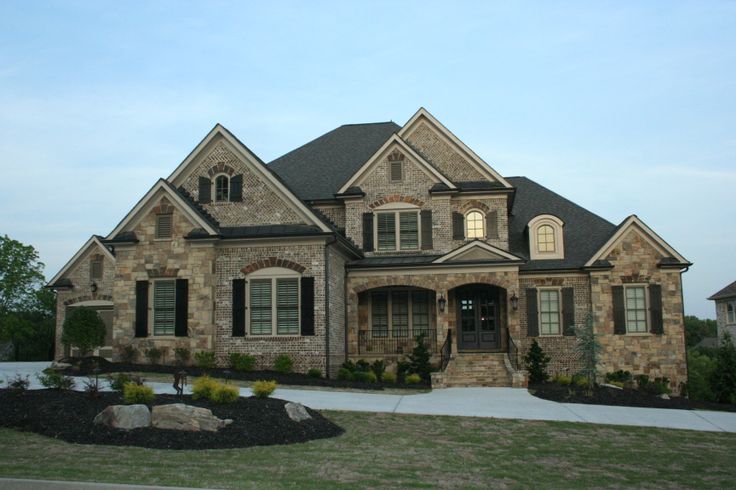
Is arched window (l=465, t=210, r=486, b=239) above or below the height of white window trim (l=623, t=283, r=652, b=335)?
above

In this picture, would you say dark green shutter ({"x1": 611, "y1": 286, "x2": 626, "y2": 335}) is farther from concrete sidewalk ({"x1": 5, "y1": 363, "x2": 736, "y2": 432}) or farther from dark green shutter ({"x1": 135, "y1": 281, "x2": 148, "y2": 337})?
dark green shutter ({"x1": 135, "y1": 281, "x2": 148, "y2": 337})

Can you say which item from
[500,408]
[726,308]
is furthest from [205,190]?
[726,308]

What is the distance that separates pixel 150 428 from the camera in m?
11.8

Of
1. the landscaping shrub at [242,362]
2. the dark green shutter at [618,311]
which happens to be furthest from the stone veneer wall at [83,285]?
the dark green shutter at [618,311]

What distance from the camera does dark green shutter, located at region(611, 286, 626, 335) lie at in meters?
25.9

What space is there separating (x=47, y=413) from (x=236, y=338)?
1053cm

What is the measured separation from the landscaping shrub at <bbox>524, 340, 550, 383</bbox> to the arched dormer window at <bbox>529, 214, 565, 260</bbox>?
12.6 feet

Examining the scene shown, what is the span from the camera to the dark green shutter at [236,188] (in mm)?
24219

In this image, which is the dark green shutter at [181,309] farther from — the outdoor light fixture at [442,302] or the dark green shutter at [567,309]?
the dark green shutter at [567,309]

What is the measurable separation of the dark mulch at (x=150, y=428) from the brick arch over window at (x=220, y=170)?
11.3 m

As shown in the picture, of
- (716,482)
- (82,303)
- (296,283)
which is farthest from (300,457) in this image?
(82,303)

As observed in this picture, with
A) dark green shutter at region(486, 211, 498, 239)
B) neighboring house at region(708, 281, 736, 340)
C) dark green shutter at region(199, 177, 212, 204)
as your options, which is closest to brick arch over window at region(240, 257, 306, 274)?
dark green shutter at region(199, 177, 212, 204)

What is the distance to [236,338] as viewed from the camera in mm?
22984

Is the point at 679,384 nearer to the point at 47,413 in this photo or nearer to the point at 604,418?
the point at 604,418
